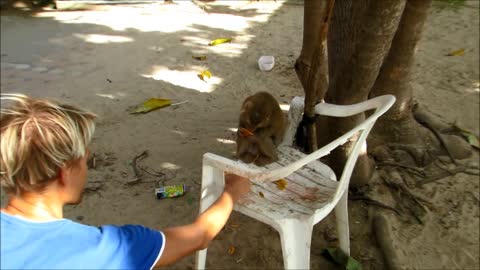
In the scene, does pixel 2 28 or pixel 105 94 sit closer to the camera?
pixel 105 94

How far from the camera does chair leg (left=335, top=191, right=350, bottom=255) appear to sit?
101 inches

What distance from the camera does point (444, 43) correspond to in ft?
20.2

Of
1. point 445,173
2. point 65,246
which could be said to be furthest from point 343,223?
point 65,246

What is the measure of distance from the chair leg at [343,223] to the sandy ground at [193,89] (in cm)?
17

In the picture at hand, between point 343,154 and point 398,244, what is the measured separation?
2.40 feet

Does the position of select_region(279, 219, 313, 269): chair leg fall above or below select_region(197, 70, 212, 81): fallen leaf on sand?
above

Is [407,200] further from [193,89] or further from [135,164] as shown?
[193,89]

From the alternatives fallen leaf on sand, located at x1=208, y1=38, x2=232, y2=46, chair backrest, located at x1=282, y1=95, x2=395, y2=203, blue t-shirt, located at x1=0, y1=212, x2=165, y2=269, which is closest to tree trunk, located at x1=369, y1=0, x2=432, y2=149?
chair backrest, located at x1=282, y1=95, x2=395, y2=203

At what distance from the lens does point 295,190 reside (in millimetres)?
2373

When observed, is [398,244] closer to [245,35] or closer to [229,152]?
[229,152]

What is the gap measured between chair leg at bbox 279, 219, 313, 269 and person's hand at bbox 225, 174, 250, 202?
0.27 metres

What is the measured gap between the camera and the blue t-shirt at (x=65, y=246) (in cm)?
120

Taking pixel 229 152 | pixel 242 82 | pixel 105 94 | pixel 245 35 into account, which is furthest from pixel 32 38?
pixel 229 152

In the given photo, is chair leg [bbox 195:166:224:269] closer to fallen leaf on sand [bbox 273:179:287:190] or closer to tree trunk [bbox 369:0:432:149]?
fallen leaf on sand [bbox 273:179:287:190]
